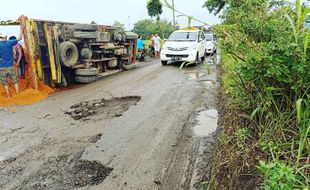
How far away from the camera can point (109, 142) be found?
4734mm

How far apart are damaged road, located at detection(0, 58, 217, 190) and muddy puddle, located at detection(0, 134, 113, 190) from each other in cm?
1

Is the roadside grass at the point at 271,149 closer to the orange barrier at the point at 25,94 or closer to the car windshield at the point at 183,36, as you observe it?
the orange barrier at the point at 25,94

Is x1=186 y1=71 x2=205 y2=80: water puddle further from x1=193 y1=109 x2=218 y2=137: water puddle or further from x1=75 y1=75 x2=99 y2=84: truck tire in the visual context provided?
x1=193 y1=109 x2=218 y2=137: water puddle

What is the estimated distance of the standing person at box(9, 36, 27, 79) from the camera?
8281 millimetres

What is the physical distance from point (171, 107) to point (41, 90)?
4.35 m

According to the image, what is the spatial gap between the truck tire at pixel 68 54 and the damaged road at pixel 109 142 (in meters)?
1.55

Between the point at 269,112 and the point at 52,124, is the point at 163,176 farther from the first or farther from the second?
the point at 52,124

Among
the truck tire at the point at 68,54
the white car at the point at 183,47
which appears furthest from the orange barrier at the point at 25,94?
the white car at the point at 183,47

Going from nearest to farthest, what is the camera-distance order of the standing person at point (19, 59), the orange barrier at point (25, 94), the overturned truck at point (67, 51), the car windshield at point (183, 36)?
the orange barrier at point (25, 94), the standing person at point (19, 59), the overturned truck at point (67, 51), the car windshield at point (183, 36)

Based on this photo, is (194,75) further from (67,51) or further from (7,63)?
(7,63)

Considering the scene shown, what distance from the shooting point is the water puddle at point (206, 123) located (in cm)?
509

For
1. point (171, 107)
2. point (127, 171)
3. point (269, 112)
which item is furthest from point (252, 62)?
point (171, 107)

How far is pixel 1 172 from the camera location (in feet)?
12.8

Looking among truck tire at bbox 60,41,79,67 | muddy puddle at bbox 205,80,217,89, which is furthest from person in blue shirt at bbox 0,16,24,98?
muddy puddle at bbox 205,80,217,89
